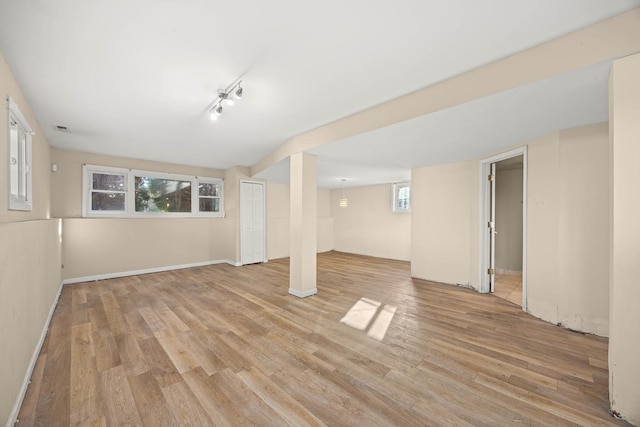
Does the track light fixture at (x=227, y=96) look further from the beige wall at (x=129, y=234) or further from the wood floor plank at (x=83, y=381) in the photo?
the beige wall at (x=129, y=234)

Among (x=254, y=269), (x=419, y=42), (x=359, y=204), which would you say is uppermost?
(x=419, y=42)

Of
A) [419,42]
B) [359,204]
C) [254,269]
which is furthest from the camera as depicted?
[359,204]

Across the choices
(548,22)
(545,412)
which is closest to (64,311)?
(545,412)

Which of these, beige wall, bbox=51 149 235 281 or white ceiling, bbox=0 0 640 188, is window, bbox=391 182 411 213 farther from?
beige wall, bbox=51 149 235 281

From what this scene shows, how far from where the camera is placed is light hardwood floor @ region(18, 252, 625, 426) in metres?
1.60

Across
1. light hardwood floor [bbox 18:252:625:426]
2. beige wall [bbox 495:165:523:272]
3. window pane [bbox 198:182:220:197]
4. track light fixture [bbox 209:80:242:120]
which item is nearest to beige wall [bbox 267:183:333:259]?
window pane [bbox 198:182:220:197]

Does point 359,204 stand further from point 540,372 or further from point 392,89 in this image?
point 540,372

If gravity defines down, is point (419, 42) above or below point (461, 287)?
above

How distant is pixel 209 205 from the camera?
6.45 meters

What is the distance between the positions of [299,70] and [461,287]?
430cm

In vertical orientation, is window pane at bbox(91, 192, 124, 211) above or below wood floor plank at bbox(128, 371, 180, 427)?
above

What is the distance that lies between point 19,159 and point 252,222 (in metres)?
4.19

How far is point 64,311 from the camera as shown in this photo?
328 centimetres

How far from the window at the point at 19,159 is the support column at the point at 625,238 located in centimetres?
443
